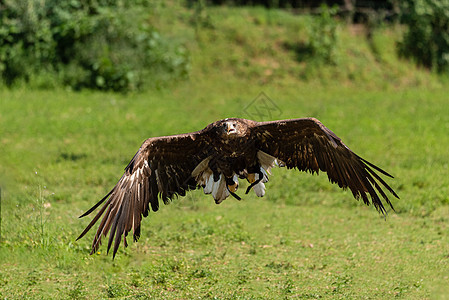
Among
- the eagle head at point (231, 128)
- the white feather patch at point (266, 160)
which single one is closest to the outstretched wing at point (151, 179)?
the eagle head at point (231, 128)

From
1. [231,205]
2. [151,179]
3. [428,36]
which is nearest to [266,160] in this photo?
[151,179]

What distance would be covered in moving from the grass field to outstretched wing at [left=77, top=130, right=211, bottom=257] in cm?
95

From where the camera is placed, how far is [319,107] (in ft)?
53.2

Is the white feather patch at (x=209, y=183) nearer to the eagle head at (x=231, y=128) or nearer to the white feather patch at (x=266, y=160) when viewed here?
the white feather patch at (x=266, y=160)

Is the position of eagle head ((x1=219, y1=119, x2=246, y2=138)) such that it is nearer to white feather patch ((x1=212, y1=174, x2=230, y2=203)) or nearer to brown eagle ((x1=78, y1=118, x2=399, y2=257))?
brown eagle ((x1=78, y1=118, x2=399, y2=257))

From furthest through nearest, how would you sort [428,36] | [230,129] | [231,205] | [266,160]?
[428,36], [231,205], [266,160], [230,129]

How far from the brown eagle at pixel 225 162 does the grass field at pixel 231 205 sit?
91 cm

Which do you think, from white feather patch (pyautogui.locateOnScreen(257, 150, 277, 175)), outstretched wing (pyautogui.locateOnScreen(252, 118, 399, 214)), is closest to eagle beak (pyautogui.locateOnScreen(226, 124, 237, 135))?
outstretched wing (pyautogui.locateOnScreen(252, 118, 399, 214))

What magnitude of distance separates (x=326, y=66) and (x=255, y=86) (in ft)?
8.12

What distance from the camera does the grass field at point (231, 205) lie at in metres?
7.05

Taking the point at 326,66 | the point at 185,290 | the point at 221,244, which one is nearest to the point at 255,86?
the point at 326,66

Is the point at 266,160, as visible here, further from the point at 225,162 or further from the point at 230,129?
the point at 230,129

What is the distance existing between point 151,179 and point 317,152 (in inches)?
68.9

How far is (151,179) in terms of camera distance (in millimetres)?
6766
